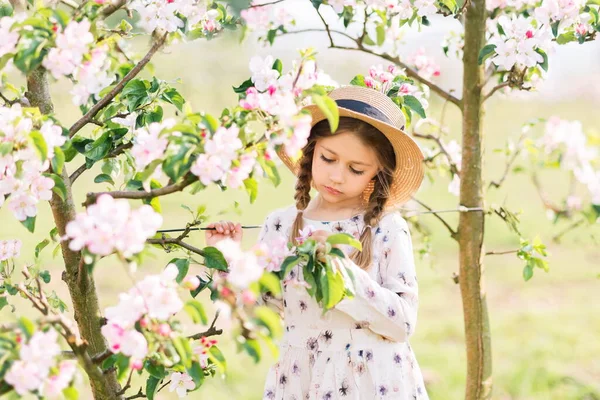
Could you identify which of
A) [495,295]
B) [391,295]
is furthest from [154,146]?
[495,295]

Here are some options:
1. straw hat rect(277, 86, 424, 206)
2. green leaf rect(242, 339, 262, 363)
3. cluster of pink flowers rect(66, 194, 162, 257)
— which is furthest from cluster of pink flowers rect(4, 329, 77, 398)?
straw hat rect(277, 86, 424, 206)

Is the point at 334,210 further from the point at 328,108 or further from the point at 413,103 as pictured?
the point at 328,108

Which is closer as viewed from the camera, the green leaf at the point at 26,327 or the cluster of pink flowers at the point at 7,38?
the green leaf at the point at 26,327

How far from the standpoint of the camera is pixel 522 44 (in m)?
2.14

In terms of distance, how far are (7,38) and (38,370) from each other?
588mm

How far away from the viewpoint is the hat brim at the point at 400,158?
1999 millimetres

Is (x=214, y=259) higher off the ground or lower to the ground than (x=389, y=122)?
lower

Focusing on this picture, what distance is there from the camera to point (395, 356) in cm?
203

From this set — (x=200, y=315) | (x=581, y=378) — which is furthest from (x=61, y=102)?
(x=200, y=315)

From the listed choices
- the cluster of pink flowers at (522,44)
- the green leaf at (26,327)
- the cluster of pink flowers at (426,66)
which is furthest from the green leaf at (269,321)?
the cluster of pink flowers at (426,66)

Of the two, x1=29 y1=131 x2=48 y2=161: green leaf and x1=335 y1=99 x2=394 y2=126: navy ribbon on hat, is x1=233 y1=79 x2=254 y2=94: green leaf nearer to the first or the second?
x1=335 y1=99 x2=394 y2=126: navy ribbon on hat

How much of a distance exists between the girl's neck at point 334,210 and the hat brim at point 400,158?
0.07m

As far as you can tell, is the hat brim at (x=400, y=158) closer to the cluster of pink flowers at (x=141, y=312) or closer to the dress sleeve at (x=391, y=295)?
the dress sleeve at (x=391, y=295)

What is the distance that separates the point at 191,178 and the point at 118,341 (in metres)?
0.31
